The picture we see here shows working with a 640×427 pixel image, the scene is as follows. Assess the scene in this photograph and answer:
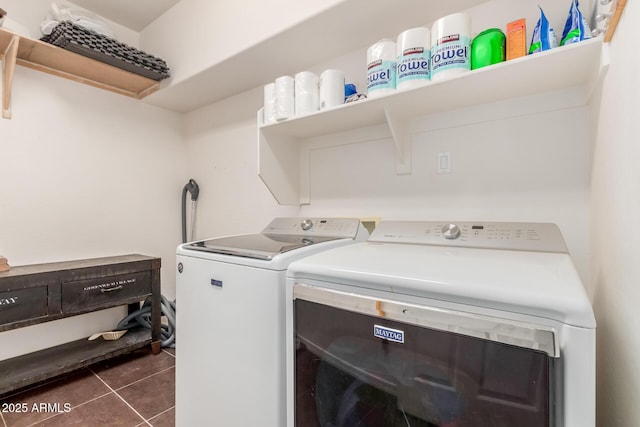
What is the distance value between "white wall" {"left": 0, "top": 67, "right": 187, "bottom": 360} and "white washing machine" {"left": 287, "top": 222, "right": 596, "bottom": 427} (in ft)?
6.84

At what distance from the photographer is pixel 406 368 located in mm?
712

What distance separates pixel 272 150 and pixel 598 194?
1.43 metres

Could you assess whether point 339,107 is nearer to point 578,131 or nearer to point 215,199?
point 578,131

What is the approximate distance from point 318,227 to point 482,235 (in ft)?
2.47

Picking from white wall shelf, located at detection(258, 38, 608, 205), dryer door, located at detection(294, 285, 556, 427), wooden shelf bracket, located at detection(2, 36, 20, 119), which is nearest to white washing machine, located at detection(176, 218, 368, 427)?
dryer door, located at detection(294, 285, 556, 427)

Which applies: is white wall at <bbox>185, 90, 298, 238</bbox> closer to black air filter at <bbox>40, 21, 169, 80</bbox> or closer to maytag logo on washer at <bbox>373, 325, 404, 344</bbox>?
black air filter at <bbox>40, 21, 169, 80</bbox>

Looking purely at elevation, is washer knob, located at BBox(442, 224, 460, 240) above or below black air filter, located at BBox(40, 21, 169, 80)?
below

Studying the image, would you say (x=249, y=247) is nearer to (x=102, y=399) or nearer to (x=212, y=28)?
(x=102, y=399)

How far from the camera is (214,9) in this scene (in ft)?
6.23

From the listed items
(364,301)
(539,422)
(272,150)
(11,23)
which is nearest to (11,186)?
(11,23)

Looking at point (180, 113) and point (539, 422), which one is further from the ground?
point (180, 113)

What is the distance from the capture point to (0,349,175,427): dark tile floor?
151 centimetres

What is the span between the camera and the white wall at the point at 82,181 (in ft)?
6.41

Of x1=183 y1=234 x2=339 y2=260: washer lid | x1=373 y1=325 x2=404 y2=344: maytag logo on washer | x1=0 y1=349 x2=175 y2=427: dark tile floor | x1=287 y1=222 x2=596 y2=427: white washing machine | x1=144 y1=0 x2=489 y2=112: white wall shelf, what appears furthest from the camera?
x1=0 y1=349 x2=175 y2=427: dark tile floor
